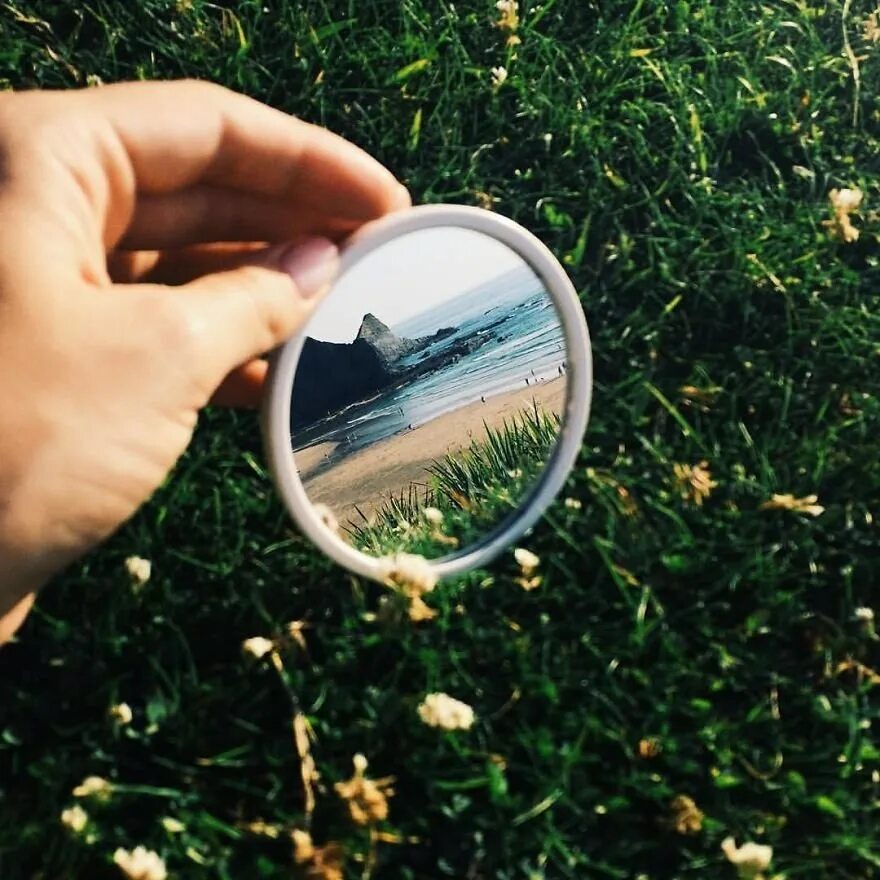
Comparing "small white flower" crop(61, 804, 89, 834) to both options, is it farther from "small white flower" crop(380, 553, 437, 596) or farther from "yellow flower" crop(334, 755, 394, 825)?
"small white flower" crop(380, 553, 437, 596)

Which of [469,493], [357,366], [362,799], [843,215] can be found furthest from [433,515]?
[843,215]

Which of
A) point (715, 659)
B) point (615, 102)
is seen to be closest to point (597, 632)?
point (715, 659)

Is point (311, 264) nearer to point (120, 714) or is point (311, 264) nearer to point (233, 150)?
point (233, 150)

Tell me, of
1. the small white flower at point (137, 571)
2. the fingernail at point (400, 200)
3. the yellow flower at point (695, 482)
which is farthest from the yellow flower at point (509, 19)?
the small white flower at point (137, 571)

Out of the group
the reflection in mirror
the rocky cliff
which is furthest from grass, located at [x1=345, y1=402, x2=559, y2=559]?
the rocky cliff

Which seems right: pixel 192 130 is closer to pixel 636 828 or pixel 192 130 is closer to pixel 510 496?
pixel 510 496

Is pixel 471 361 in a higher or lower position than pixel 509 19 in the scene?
lower

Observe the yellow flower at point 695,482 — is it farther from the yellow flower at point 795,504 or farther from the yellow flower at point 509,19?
the yellow flower at point 509,19
